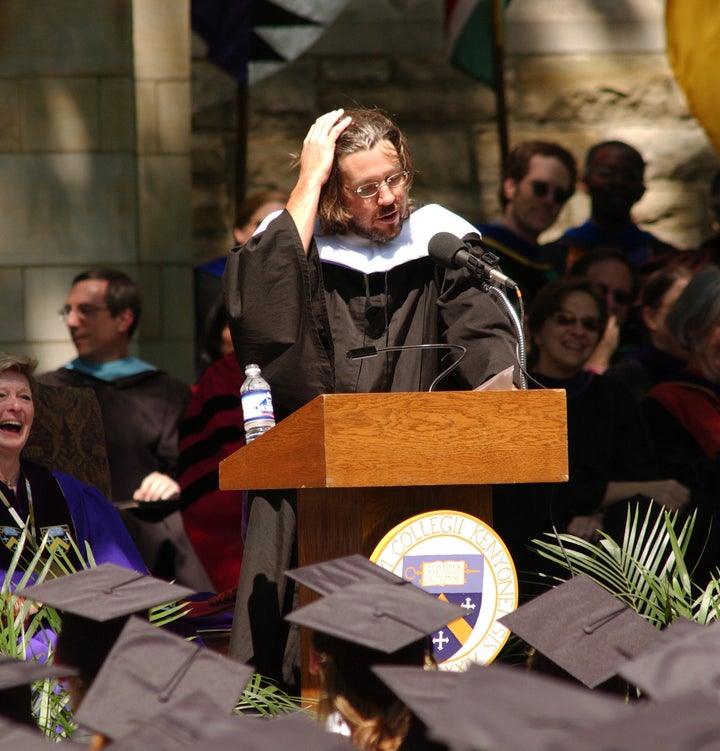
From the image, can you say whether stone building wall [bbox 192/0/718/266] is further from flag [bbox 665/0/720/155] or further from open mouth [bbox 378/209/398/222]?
open mouth [bbox 378/209/398/222]

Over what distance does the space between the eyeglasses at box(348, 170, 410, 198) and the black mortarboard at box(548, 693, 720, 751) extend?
7.64ft

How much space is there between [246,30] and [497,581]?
14.9ft

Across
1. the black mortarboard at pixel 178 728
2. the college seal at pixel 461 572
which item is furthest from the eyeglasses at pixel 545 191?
the black mortarboard at pixel 178 728

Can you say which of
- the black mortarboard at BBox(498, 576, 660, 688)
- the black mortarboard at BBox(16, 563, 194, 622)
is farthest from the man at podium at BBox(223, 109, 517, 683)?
the black mortarboard at BBox(498, 576, 660, 688)

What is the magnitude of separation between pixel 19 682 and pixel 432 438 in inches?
44.5

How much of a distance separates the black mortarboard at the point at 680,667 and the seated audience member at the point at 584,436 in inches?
76.3

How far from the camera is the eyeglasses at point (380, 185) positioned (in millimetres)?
4312

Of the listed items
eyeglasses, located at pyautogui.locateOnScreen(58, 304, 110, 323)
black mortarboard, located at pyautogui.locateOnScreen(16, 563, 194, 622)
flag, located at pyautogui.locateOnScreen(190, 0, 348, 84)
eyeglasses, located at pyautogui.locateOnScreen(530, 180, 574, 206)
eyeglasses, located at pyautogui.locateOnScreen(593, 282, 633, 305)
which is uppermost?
flag, located at pyautogui.locateOnScreen(190, 0, 348, 84)

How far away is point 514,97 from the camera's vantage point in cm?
838

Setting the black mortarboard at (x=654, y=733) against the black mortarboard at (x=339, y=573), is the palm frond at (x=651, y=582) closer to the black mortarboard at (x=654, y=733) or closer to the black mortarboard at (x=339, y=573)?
the black mortarboard at (x=339, y=573)

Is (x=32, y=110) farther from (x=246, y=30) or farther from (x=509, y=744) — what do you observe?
(x=509, y=744)

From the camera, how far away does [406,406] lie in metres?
3.64

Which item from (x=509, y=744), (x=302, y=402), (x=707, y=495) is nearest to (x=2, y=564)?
(x=302, y=402)

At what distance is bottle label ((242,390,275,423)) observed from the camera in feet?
13.5
